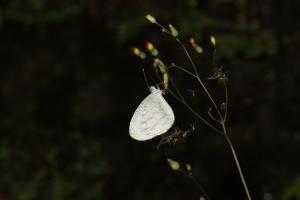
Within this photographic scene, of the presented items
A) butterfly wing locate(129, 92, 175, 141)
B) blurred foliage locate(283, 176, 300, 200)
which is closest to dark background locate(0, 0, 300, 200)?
blurred foliage locate(283, 176, 300, 200)

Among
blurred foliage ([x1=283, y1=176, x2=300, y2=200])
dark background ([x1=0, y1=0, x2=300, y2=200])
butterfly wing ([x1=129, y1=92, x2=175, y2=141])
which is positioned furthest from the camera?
dark background ([x1=0, y1=0, x2=300, y2=200])

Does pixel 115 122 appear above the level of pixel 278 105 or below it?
above

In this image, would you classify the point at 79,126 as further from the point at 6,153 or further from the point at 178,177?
the point at 178,177

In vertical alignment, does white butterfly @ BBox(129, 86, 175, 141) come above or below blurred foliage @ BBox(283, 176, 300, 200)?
above

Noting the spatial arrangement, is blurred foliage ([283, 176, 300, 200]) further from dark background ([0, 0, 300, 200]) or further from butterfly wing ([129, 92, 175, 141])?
butterfly wing ([129, 92, 175, 141])

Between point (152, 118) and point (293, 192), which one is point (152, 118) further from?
point (293, 192)

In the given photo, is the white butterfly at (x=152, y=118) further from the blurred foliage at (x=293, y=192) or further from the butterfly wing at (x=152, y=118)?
the blurred foliage at (x=293, y=192)

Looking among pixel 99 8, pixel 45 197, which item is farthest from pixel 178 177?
pixel 99 8

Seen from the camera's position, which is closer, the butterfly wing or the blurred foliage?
the butterfly wing
